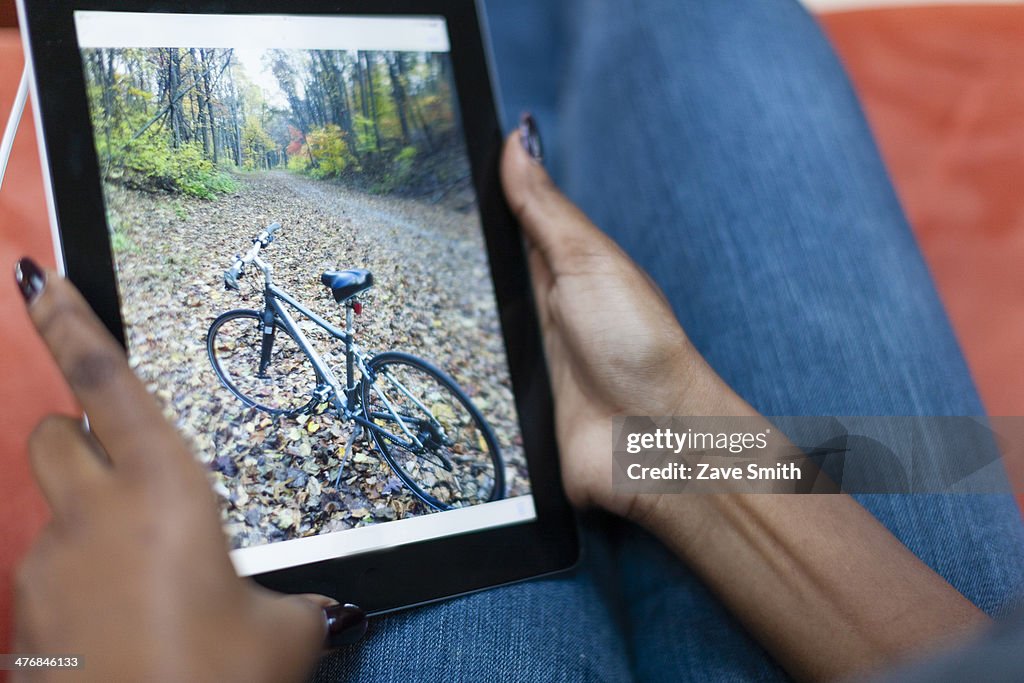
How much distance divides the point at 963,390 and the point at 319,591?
2.12 ft

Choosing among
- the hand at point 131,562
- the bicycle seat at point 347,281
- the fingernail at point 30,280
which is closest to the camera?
the hand at point 131,562

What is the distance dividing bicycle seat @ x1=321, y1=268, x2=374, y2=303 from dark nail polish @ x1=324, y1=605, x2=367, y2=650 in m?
0.24

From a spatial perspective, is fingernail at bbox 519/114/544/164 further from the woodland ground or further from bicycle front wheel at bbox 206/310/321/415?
bicycle front wheel at bbox 206/310/321/415

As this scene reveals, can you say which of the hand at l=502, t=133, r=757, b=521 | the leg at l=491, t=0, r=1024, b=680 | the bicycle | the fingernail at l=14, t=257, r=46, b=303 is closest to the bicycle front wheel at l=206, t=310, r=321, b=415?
the bicycle

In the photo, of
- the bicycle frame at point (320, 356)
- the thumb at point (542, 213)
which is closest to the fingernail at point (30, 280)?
the bicycle frame at point (320, 356)

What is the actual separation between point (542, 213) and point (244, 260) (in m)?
0.28

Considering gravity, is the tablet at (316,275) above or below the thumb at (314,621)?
above

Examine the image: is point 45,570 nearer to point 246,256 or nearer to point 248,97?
point 246,256

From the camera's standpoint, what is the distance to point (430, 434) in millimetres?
555

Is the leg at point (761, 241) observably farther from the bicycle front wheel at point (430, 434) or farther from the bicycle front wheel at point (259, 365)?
the bicycle front wheel at point (259, 365)

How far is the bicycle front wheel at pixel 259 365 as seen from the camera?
0.50 meters

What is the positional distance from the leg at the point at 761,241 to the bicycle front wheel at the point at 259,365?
1.21 ft

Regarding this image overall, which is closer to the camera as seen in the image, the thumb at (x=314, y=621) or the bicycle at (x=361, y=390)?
the thumb at (x=314, y=621)

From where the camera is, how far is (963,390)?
676mm
